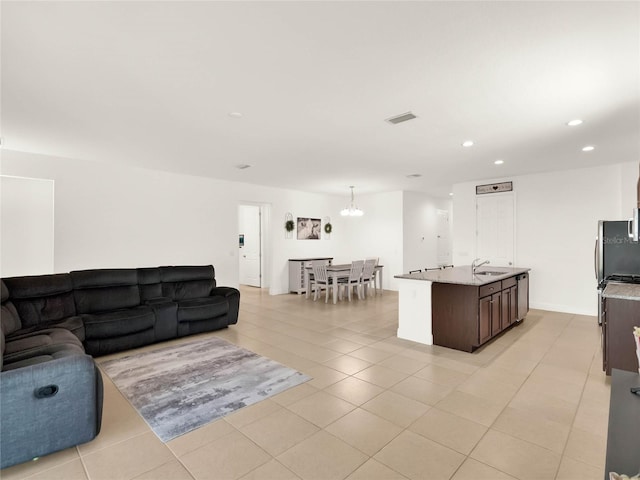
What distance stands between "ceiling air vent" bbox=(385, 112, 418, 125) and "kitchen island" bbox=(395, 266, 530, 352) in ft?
6.44

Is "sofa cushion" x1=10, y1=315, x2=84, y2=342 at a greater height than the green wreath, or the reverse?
the green wreath

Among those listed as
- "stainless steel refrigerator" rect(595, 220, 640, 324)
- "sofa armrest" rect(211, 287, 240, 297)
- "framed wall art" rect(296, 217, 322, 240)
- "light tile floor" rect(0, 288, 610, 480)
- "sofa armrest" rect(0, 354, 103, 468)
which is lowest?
"light tile floor" rect(0, 288, 610, 480)

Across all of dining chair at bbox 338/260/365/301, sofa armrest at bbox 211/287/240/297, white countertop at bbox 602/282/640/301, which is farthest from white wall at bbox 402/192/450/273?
white countertop at bbox 602/282/640/301

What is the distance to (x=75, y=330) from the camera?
3.57 meters

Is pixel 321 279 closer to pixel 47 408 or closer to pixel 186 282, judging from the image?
pixel 186 282

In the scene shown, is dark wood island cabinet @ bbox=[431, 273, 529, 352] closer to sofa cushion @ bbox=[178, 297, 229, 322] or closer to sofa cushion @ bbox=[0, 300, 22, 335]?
sofa cushion @ bbox=[178, 297, 229, 322]

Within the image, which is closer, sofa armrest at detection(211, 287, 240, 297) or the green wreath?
sofa armrest at detection(211, 287, 240, 297)

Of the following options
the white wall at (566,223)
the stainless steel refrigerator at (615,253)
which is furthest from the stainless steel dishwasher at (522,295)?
the white wall at (566,223)

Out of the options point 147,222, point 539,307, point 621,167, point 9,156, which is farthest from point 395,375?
point 9,156

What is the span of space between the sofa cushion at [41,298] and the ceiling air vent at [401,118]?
4.36 metres

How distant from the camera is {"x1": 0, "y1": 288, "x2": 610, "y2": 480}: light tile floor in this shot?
196 cm

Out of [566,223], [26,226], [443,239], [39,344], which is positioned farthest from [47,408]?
[443,239]

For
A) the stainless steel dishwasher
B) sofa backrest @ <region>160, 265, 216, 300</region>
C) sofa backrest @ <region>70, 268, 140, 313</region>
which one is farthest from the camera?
the stainless steel dishwasher

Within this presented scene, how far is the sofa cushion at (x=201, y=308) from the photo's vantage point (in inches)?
179
